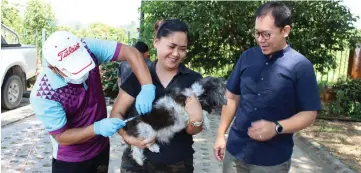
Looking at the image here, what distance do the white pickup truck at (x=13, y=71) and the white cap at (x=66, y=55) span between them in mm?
6014

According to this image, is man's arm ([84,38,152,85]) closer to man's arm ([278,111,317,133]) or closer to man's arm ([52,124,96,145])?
man's arm ([52,124,96,145])

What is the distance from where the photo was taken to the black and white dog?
2.14 metres

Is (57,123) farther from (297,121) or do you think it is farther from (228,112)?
(297,121)

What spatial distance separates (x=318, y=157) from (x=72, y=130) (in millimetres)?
4721

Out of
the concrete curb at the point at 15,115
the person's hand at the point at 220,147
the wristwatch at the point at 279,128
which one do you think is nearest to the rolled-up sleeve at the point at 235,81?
the person's hand at the point at 220,147

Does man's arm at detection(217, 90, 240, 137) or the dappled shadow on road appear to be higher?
man's arm at detection(217, 90, 240, 137)

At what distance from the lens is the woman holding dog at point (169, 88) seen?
2.16m

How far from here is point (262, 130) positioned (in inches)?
89.3

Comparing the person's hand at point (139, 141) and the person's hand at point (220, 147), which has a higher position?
the person's hand at point (139, 141)

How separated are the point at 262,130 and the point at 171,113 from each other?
0.61m

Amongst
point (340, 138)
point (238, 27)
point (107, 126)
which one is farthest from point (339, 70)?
point (107, 126)

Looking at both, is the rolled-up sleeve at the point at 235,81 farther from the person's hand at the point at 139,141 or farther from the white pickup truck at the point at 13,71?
the white pickup truck at the point at 13,71

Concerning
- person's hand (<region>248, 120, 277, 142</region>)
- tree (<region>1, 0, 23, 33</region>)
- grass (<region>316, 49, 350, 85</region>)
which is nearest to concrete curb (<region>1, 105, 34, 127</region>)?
person's hand (<region>248, 120, 277, 142</region>)

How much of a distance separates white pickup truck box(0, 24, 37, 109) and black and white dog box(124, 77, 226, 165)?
20.1ft
